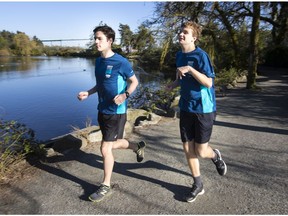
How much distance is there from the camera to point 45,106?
1312 cm

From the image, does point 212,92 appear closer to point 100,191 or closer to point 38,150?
point 100,191

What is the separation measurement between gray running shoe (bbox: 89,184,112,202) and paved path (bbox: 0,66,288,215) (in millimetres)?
64

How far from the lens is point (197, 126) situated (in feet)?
10.00

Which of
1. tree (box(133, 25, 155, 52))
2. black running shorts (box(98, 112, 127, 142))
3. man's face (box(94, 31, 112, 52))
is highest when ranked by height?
tree (box(133, 25, 155, 52))

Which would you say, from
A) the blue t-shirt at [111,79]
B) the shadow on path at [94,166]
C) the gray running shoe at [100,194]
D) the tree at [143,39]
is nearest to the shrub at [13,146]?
the shadow on path at [94,166]

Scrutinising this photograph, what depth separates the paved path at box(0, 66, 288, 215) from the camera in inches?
120

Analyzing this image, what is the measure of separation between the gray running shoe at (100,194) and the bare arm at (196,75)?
5.23 feet

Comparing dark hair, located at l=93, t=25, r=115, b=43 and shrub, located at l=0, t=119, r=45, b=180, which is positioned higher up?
dark hair, located at l=93, t=25, r=115, b=43

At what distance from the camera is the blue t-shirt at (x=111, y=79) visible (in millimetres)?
3237

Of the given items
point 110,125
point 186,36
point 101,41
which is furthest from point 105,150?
point 186,36

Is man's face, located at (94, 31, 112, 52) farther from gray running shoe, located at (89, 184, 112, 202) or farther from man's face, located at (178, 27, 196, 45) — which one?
gray running shoe, located at (89, 184, 112, 202)

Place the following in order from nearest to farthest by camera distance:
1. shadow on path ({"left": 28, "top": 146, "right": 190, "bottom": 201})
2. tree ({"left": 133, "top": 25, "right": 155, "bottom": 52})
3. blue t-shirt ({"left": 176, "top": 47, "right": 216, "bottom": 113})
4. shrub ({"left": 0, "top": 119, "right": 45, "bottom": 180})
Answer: blue t-shirt ({"left": 176, "top": 47, "right": 216, "bottom": 113}), shadow on path ({"left": 28, "top": 146, "right": 190, "bottom": 201}), shrub ({"left": 0, "top": 119, "right": 45, "bottom": 180}), tree ({"left": 133, "top": 25, "right": 155, "bottom": 52})

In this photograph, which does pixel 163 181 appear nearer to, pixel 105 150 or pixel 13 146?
pixel 105 150

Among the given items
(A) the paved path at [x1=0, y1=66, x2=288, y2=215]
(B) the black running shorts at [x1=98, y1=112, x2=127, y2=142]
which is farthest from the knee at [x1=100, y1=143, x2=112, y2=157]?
(A) the paved path at [x1=0, y1=66, x2=288, y2=215]
